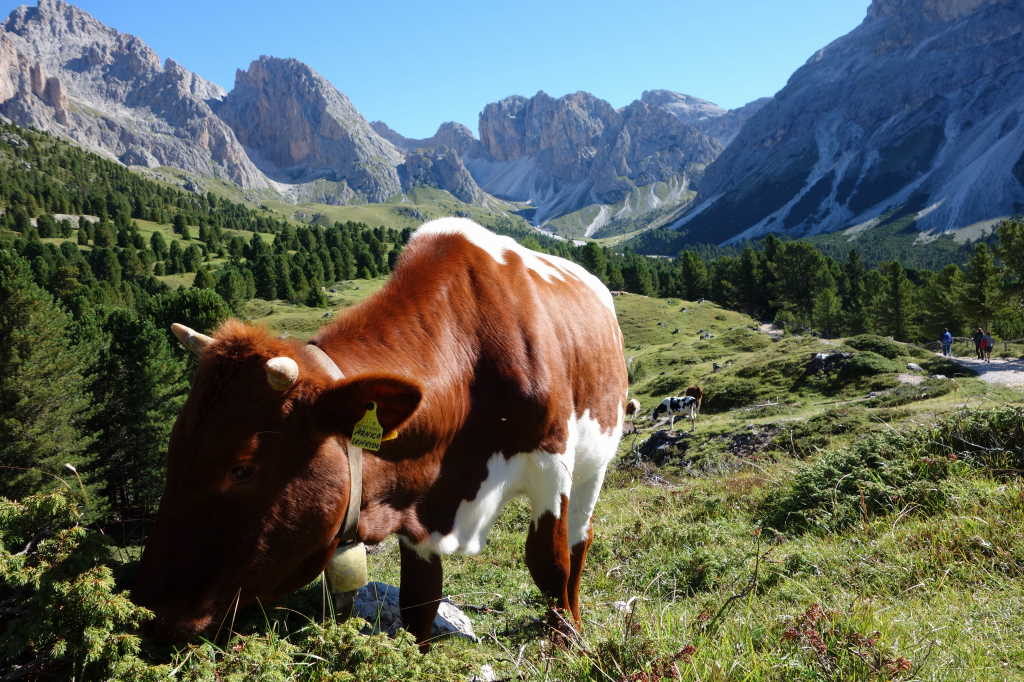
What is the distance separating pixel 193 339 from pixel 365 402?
872 millimetres

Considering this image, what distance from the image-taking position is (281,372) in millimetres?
2348

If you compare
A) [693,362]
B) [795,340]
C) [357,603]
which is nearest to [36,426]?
[357,603]

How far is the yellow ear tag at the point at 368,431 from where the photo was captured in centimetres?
254

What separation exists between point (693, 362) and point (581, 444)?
42599 mm

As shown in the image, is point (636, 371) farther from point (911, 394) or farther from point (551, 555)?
point (551, 555)

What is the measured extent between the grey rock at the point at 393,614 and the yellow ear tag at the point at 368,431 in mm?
2478

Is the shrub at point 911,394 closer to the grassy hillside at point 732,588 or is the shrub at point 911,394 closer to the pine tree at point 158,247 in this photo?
the grassy hillside at point 732,588

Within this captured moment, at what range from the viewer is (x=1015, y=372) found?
26.8 m

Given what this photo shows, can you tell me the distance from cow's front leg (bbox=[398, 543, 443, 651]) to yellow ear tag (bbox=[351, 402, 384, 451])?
115cm

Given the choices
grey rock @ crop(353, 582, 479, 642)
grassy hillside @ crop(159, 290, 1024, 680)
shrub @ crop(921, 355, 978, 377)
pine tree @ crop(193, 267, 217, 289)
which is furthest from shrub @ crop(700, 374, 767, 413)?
pine tree @ crop(193, 267, 217, 289)

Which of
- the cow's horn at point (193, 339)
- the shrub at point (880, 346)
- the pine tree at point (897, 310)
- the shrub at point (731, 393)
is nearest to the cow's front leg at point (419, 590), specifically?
the cow's horn at point (193, 339)

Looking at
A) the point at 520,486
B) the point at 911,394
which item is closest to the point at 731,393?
the point at 911,394

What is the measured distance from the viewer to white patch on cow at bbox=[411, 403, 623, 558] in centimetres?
336

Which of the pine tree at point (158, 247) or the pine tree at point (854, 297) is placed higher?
the pine tree at point (158, 247)
